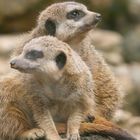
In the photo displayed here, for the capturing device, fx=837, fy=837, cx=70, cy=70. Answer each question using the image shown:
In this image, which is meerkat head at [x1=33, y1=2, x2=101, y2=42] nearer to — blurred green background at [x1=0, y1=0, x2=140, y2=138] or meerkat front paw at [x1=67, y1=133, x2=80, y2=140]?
meerkat front paw at [x1=67, y1=133, x2=80, y2=140]

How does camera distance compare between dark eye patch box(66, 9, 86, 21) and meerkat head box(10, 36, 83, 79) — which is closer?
meerkat head box(10, 36, 83, 79)

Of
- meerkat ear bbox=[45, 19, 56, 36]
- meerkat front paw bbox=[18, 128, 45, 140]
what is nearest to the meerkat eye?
meerkat ear bbox=[45, 19, 56, 36]

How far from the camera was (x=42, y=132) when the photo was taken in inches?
320

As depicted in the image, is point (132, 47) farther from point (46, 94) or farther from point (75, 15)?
point (46, 94)

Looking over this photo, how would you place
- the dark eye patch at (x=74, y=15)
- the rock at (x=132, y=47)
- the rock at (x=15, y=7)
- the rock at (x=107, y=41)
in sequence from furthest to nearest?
the rock at (x=15, y=7) → the rock at (x=132, y=47) → the rock at (x=107, y=41) → the dark eye patch at (x=74, y=15)

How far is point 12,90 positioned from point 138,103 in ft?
Result: 26.6

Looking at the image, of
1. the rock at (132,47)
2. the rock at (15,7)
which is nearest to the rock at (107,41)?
the rock at (132,47)

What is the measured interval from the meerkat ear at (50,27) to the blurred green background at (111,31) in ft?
23.9

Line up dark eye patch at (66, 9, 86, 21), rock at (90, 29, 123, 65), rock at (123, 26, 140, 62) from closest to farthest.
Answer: dark eye patch at (66, 9, 86, 21) → rock at (90, 29, 123, 65) → rock at (123, 26, 140, 62)

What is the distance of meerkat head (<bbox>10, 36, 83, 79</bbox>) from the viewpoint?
801 centimetres

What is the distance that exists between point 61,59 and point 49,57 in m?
0.13

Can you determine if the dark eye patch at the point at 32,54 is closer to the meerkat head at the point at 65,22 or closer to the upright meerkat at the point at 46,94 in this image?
the upright meerkat at the point at 46,94

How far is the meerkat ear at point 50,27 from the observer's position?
8.95 metres

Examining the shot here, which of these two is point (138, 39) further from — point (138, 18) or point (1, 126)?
point (1, 126)
